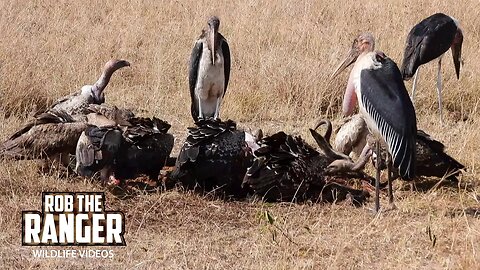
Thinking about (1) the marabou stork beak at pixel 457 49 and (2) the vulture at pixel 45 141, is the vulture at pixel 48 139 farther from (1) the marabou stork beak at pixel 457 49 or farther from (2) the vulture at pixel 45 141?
(1) the marabou stork beak at pixel 457 49

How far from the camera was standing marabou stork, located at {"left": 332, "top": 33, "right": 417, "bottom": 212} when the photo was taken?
491 centimetres

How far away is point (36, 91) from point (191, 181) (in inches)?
106

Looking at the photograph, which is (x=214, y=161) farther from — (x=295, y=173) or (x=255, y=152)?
(x=295, y=173)

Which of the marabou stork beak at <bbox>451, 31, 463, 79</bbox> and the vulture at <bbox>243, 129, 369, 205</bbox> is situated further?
the marabou stork beak at <bbox>451, 31, 463, 79</bbox>

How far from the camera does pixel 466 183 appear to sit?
562 cm

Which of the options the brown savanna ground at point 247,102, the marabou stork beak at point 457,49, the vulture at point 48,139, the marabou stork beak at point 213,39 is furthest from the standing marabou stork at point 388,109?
the marabou stork beak at point 457,49

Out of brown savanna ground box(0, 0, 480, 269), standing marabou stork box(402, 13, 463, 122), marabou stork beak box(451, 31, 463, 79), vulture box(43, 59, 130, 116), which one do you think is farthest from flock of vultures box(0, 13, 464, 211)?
marabou stork beak box(451, 31, 463, 79)

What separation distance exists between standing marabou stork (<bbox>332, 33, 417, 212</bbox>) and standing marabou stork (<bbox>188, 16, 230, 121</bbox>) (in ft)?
6.27

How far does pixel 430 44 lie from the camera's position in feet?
24.6

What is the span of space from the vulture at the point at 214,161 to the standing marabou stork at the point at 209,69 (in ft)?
4.87

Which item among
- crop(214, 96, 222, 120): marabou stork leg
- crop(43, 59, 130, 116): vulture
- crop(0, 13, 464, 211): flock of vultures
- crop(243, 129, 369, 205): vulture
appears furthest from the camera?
crop(214, 96, 222, 120): marabou stork leg

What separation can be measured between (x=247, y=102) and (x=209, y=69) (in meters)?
0.72

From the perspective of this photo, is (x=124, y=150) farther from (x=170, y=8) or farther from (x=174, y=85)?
(x=170, y=8)

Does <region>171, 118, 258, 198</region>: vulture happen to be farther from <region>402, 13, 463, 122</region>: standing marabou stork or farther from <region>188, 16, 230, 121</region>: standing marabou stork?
<region>402, 13, 463, 122</region>: standing marabou stork
